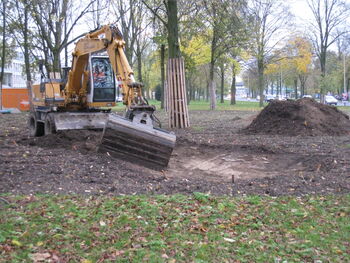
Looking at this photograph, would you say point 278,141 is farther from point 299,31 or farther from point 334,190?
point 299,31

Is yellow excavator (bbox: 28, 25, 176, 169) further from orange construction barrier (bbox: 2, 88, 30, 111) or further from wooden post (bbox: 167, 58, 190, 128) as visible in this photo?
orange construction barrier (bbox: 2, 88, 30, 111)

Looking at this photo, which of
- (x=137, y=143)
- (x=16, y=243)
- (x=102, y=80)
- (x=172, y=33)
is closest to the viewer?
(x=16, y=243)

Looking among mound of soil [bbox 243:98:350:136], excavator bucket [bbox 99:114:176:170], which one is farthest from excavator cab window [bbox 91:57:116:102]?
mound of soil [bbox 243:98:350:136]

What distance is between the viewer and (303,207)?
6199 mm

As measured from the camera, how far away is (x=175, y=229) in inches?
207

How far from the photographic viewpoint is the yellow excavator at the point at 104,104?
30.4 feet

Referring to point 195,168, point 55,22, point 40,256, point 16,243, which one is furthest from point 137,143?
point 55,22

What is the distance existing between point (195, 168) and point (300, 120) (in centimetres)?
664

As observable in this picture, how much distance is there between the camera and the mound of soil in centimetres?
1477

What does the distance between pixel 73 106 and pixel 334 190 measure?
32.1 feet

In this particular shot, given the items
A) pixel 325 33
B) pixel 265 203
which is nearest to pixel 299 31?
pixel 325 33

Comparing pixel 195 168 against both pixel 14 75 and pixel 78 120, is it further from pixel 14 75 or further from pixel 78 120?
pixel 14 75

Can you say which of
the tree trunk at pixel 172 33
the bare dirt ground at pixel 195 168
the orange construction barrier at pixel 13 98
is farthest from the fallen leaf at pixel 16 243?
the orange construction barrier at pixel 13 98

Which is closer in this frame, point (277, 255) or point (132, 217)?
point (277, 255)
